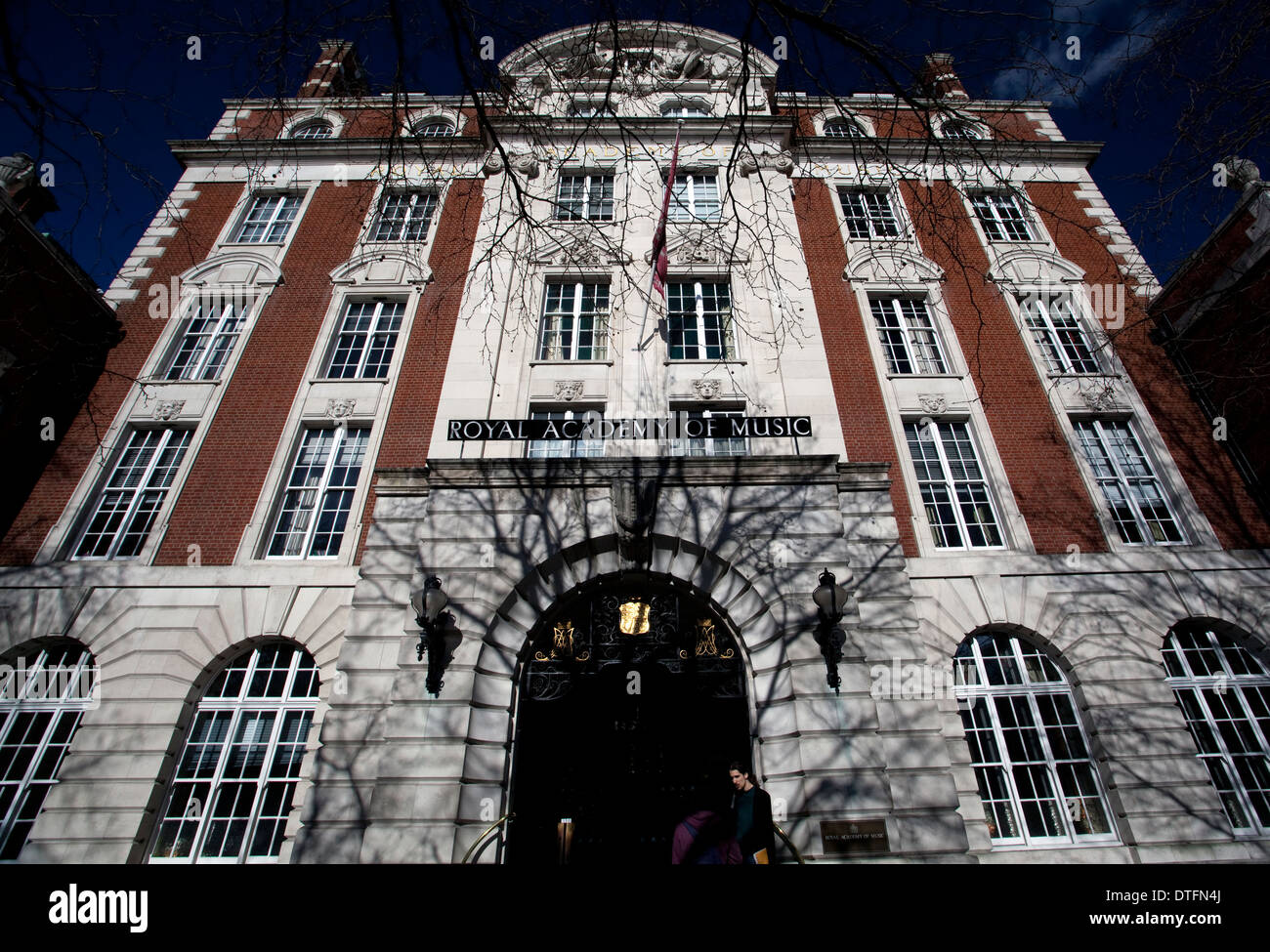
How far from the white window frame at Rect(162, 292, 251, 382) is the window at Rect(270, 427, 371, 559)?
3.47m

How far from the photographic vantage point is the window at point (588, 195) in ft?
55.6

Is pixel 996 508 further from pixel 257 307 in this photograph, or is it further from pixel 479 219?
pixel 257 307

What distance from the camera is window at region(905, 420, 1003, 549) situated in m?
11.8

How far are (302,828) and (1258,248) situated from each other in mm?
22422

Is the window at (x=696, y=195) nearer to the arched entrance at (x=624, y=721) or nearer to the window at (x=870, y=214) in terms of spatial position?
the window at (x=870, y=214)

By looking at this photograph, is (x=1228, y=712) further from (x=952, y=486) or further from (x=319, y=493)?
(x=319, y=493)

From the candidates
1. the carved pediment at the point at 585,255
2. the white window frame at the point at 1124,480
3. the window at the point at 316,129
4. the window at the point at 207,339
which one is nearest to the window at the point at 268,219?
the window at the point at 207,339


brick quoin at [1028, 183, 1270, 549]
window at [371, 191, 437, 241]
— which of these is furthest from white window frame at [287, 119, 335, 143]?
brick quoin at [1028, 183, 1270, 549]

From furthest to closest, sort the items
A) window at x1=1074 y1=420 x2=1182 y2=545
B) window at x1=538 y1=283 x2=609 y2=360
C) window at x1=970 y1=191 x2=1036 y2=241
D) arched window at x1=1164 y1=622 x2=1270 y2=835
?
window at x1=970 y1=191 x2=1036 y2=241, window at x1=538 y1=283 x2=609 y2=360, window at x1=1074 y1=420 x2=1182 y2=545, arched window at x1=1164 y1=622 x2=1270 y2=835

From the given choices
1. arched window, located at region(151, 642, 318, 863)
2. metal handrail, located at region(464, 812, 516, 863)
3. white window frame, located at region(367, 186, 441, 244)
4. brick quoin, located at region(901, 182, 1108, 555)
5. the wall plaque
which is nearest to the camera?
metal handrail, located at region(464, 812, 516, 863)

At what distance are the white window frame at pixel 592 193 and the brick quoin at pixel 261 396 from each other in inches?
231

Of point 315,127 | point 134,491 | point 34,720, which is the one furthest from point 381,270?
point 34,720

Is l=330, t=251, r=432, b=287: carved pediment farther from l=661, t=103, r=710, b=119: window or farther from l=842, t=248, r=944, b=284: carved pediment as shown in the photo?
l=842, t=248, r=944, b=284: carved pediment

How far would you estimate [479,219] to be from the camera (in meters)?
16.2
